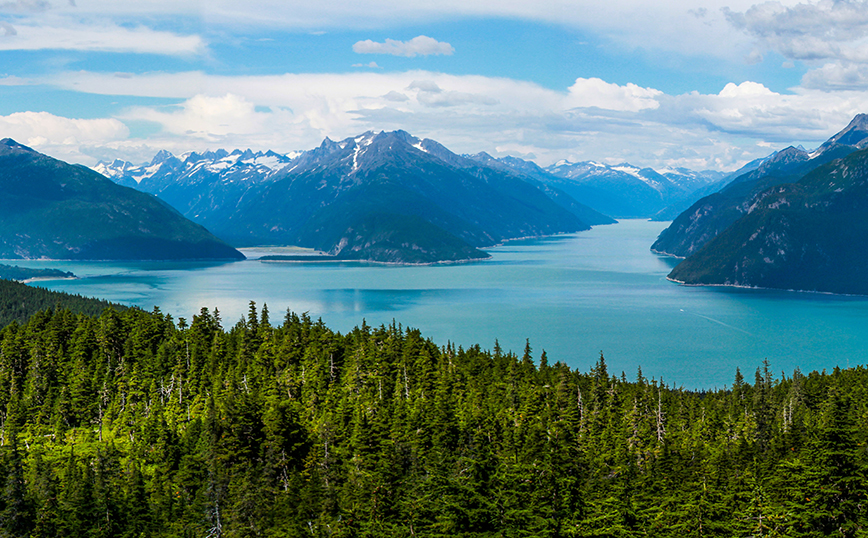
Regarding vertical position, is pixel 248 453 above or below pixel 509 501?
below

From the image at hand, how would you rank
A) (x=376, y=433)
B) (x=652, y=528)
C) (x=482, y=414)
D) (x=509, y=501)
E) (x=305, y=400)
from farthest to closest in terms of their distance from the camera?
(x=305, y=400) < (x=482, y=414) < (x=376, y=433) < (x=652, y=528) < (x=509, y=501)

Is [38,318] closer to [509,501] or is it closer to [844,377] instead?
[509,501]

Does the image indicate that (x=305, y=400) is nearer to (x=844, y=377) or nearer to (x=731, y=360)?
(x=844, y=377)

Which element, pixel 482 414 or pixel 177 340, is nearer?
pixel 482 414

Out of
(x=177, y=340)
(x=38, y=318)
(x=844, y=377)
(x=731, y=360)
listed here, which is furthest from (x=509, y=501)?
(x=731, y=360)

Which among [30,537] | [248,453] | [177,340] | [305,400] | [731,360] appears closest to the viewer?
[30,537]

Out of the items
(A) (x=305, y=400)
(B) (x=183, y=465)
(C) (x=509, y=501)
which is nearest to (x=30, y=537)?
(B) (x=183, y=465)
